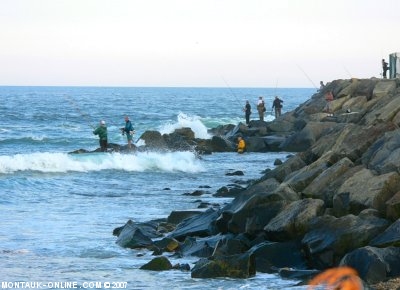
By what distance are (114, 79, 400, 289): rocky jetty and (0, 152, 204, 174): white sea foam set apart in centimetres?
1157

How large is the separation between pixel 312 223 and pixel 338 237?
0.72m

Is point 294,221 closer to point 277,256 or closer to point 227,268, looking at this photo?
point 277,256

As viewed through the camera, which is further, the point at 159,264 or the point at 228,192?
the point at 228,192

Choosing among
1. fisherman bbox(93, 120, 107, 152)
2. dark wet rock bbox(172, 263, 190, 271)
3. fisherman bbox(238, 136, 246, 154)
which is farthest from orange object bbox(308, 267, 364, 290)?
fisherman bbox(238, 136, 246, 154)

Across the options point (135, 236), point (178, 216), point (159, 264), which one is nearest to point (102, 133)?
point (178, 216)

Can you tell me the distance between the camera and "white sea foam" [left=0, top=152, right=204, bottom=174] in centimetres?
2803

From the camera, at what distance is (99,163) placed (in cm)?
2898

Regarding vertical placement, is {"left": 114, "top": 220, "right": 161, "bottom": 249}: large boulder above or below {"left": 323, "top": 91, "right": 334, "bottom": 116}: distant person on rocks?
below

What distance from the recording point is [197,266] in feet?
36.8

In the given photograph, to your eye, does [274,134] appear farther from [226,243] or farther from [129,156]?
[226,243]

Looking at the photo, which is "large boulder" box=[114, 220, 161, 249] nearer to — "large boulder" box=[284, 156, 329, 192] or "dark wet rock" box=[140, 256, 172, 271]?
"dark wet rock" box=[140, 256, 172, 271]

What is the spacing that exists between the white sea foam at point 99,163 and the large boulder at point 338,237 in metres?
16.0

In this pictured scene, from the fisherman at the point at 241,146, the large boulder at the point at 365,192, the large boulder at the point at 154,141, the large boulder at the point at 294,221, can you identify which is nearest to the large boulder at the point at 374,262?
the large boulder at the point at 365,192

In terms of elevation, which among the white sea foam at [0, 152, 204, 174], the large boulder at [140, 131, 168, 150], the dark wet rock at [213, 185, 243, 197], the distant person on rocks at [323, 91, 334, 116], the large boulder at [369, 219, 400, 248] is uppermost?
the distant person on rocks at [323, 91, 334, 116]
